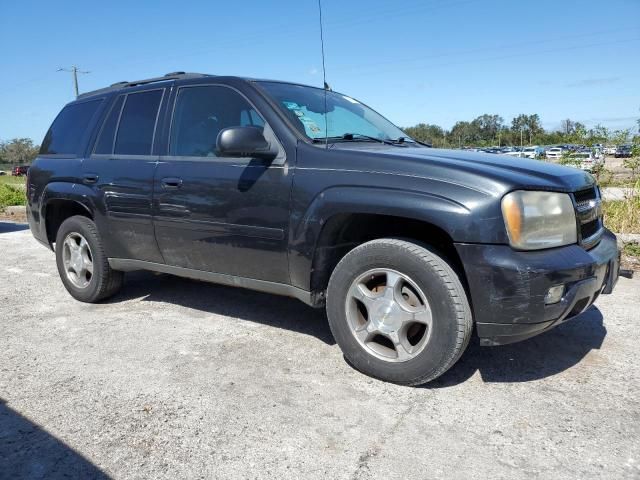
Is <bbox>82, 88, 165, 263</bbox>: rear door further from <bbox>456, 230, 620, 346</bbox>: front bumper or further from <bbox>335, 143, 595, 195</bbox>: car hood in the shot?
<bbox>456, 230, 620, 346</bbox>: front bumper

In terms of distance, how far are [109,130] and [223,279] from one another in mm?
1754

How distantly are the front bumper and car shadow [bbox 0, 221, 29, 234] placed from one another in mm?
9045

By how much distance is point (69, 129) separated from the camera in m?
4.77

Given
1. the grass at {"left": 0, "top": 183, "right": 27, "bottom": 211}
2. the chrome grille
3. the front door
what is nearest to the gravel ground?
the front door

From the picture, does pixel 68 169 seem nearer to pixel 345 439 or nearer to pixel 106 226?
pixel 106 226

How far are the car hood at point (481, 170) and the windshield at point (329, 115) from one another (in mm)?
517

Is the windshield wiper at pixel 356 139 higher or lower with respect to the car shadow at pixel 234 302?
higher

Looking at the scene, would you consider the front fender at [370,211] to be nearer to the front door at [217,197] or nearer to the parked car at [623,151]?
the front door at [217,197]

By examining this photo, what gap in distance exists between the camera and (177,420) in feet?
8.50

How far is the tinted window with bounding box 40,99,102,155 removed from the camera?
460 centimetres

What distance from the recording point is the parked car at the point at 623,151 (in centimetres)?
668

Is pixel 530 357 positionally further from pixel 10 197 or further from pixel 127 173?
pixel 10 197

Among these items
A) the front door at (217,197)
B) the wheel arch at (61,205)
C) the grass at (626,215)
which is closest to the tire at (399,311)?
the front door at (217,197)

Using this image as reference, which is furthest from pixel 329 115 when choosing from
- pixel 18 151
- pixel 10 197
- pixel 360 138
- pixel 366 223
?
pixel 18 151
